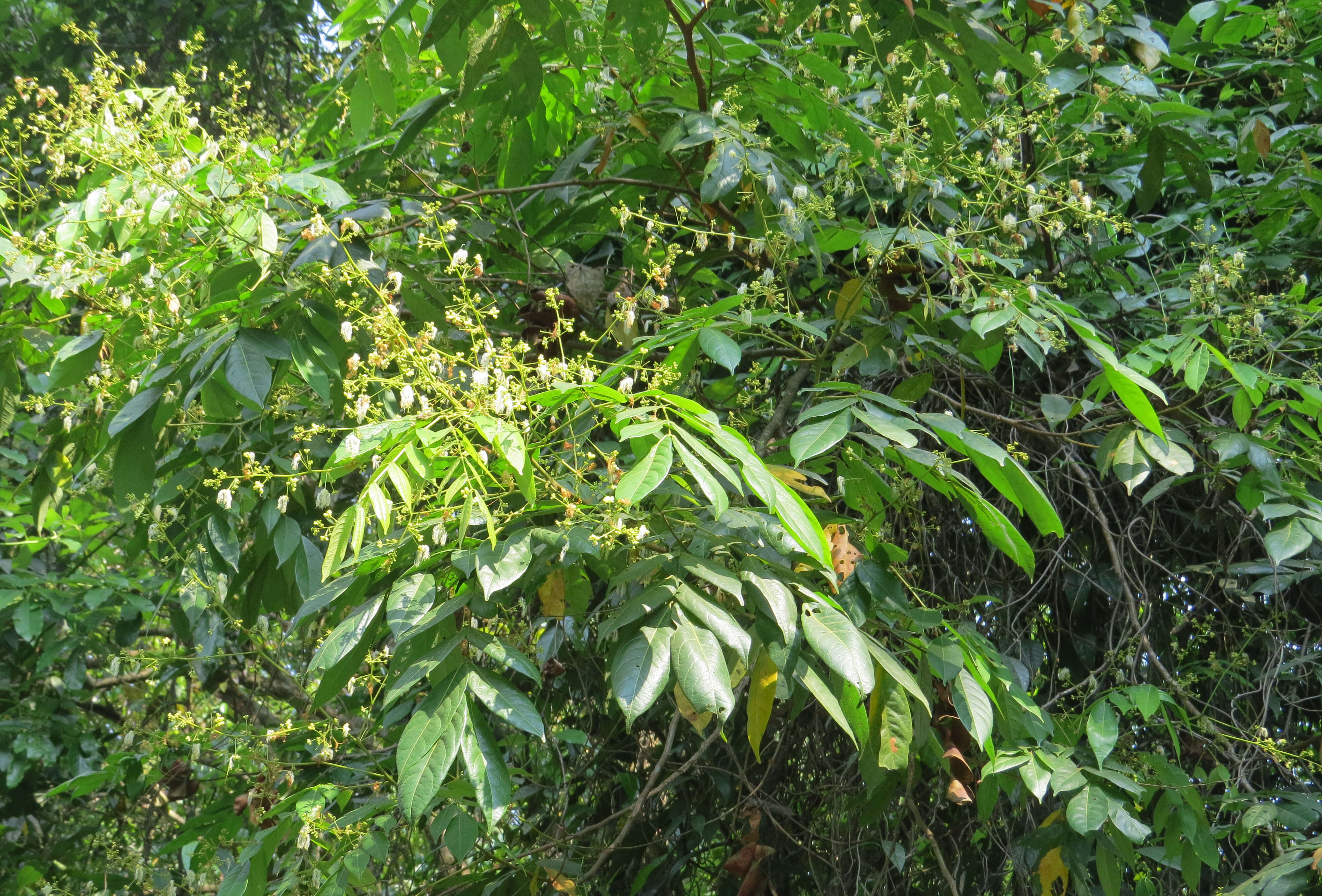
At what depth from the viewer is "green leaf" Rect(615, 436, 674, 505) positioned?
3.74 feet

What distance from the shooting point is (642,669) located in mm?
1186

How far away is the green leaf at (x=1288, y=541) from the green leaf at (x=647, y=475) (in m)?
1.13

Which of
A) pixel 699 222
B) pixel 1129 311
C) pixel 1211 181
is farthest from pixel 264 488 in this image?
pixel 1211 181

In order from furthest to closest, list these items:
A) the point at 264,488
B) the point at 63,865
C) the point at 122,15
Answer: the point at 122,15 → the point at 63,865 → the point at 264,488

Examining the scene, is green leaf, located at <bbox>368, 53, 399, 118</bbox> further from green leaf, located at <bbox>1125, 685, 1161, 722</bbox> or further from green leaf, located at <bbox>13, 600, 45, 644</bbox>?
green leaf, located at <bbox>13, 600, 45, 644</bbox>

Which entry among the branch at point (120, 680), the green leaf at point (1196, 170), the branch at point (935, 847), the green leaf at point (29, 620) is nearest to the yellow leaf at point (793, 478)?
the branch at point (935, 847)

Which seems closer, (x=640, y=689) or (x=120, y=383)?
(x=640, y=689)

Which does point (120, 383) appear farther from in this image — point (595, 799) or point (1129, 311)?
point (1129, 311)

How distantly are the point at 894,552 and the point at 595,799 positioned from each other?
1117 millimetres

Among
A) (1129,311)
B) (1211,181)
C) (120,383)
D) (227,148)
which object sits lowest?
(1129,311)

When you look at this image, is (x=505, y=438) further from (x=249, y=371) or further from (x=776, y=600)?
(x=249, y=371)

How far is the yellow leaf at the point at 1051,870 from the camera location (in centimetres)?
183

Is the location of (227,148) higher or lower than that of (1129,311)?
higher

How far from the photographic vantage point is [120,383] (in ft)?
6.67
